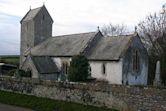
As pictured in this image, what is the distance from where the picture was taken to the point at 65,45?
4128 cm

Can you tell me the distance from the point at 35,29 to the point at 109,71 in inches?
701

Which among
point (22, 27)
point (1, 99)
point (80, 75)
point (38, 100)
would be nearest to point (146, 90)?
point (38, 100)

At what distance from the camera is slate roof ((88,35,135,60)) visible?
34.2 meters

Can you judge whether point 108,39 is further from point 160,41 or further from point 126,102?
point 126,102

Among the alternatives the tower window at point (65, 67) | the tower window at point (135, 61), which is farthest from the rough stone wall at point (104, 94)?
the tower window at point (135, 61)

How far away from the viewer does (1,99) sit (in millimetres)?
22109

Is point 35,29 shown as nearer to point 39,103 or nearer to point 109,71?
point 109,71

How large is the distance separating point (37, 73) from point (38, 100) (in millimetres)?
15111

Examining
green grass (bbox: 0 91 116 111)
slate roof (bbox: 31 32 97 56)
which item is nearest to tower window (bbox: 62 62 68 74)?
slate roof (bbox: 31 32 97 56)

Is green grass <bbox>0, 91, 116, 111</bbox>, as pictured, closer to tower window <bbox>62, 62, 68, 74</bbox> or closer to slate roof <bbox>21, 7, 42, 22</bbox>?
tower window <bbox>62, 62, 68, 74</bbox>

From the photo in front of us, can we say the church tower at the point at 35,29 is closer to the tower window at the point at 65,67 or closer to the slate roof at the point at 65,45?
the slate roof at the point at 65,45

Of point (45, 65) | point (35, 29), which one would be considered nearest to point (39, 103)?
point (45, 65)

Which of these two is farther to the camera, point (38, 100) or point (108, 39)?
point (108, 39)

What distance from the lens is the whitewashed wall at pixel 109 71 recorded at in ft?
110
